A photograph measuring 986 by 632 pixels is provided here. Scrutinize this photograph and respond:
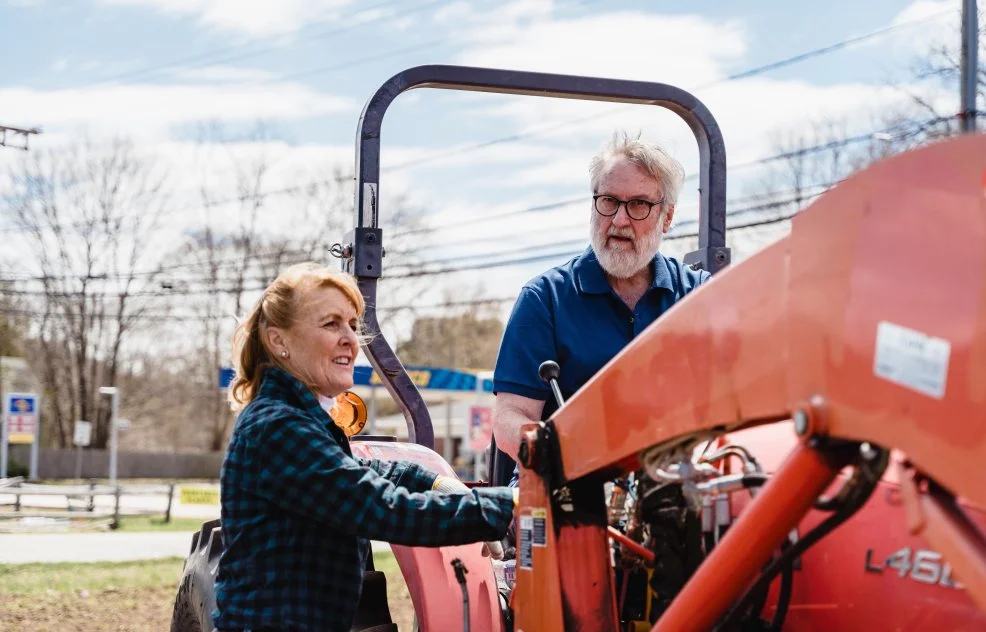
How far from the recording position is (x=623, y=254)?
3.56 m

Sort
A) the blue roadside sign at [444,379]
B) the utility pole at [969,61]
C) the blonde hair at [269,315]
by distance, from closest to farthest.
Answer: the blonde hair at [269,315] < the utility pole at [969,61] < the blue roadside sign at [444,379]

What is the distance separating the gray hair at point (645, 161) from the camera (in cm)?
352

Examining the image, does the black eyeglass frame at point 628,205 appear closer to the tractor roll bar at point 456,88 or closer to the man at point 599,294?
the man at point 599,294

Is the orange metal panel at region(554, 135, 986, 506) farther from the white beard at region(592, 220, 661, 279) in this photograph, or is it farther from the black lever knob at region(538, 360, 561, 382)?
the white beard at region(592, 220, 661, 279)

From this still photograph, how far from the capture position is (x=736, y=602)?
2.18 metres

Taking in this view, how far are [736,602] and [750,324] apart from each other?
1.75 ft

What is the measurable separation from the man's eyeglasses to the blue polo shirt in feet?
0.48

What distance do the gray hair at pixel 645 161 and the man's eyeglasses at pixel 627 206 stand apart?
45mm

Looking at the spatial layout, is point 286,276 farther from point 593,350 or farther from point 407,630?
point 407,630

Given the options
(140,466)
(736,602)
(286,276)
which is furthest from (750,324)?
(140,466)

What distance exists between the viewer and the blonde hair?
274 cm

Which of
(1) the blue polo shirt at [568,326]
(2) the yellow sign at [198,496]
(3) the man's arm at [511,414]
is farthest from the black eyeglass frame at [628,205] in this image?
(2) the yellow sign at [198,496]

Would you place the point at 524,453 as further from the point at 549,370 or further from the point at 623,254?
the point at 623,254

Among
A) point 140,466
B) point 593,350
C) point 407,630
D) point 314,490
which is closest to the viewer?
point 314,490
